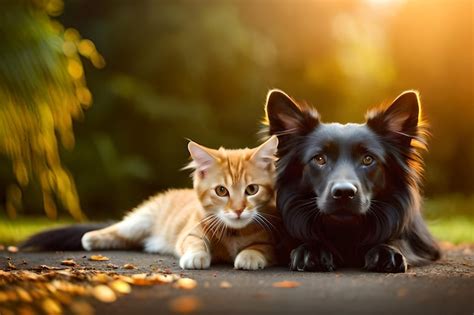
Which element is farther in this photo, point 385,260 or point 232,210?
point 232,210

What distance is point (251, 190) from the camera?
400 centimetres

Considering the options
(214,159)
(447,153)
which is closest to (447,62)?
(447,153)

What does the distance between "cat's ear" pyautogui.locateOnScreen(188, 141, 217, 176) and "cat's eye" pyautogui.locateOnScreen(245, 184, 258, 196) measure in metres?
0.29

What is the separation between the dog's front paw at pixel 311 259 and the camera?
3730mm

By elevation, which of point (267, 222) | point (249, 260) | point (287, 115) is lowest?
point (249, 260)

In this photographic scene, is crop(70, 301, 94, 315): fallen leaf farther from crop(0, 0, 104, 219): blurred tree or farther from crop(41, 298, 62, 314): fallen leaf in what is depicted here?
crop(0, 0, 104, 219): blurred tree

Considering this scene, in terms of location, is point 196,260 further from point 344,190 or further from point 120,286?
point 344,190

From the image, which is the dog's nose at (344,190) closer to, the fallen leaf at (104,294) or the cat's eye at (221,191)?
the cat's eye at (221,191)

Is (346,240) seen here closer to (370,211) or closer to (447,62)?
(370,211)

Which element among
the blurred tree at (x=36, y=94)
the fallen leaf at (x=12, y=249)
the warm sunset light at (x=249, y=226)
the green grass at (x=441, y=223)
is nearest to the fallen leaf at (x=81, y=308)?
the warm sunset light at (x=249, y=226)

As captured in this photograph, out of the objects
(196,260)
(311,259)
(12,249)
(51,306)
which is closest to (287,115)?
(311,259)

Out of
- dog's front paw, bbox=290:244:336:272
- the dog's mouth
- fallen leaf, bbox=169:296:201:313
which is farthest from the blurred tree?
fallen leaf, bbox=169:296:201:313

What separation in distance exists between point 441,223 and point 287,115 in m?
4.61

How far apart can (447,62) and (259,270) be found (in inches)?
327
